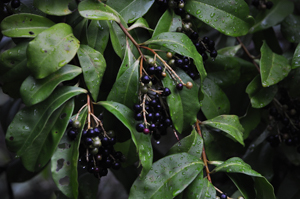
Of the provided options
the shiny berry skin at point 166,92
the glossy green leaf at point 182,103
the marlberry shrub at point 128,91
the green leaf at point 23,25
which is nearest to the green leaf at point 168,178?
the marlberry shrub at point 128,91

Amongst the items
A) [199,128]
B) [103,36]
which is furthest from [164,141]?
[103,36]

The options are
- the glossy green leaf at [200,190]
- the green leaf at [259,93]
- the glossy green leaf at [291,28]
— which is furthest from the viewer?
the glossy green leaf at [291,28]

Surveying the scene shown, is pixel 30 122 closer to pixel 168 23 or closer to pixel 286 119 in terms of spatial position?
pixel 168 23

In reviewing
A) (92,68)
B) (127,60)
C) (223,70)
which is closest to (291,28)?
(223,70)

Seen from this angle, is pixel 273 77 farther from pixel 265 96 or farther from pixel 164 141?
pixel 164 141

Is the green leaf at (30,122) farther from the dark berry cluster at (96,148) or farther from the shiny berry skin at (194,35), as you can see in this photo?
→ the shiny berry skin at (194,35)

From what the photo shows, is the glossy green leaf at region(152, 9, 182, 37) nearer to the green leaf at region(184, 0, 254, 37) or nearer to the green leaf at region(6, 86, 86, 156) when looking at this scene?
the green leaf at region(184, 0, 254, 37)
